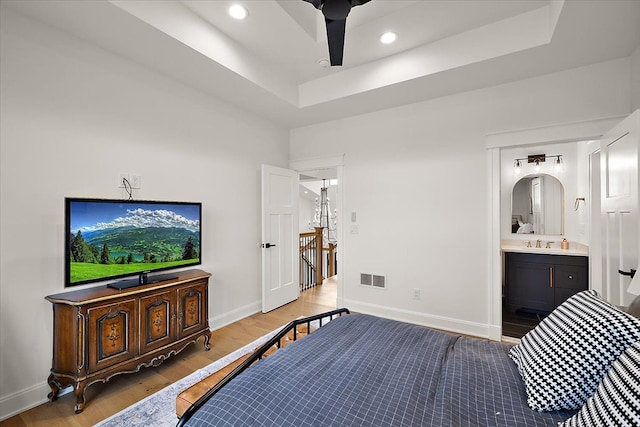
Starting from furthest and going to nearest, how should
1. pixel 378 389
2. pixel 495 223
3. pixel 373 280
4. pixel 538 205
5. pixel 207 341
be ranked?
1. pixel 538 205
2. pixel 373 280
3. pixel 495 223
4. pixel 207 341
5. pixel 378 389

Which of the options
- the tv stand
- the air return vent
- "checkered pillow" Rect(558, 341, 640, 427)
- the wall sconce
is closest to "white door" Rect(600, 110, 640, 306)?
"checkered pillow" Rect(558, 341, 640, 427)

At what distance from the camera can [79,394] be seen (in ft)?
6.39

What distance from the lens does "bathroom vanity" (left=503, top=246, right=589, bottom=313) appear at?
353 centimetres

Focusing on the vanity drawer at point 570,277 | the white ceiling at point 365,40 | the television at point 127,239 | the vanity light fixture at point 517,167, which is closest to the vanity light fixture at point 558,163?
the vanity light fixture at point 517,167

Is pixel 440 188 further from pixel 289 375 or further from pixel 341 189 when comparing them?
pixel 289 375

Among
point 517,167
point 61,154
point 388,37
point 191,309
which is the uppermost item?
point 388,37

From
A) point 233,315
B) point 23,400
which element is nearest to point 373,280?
point 233,315

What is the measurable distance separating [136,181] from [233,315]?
1885mm

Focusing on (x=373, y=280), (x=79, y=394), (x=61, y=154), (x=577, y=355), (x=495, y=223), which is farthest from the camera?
(x=373, y=280)

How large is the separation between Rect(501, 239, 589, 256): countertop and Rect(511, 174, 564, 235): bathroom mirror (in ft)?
0.53

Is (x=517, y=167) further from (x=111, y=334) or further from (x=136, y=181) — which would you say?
(x=111, y=334)

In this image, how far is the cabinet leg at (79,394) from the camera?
76.5 inches

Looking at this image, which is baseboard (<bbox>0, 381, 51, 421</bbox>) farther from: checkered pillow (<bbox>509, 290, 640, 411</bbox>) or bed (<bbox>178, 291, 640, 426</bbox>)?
checkered pillow (<bbox>509, 290, 640, 411</bbox>)

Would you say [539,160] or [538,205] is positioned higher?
[539,160]
